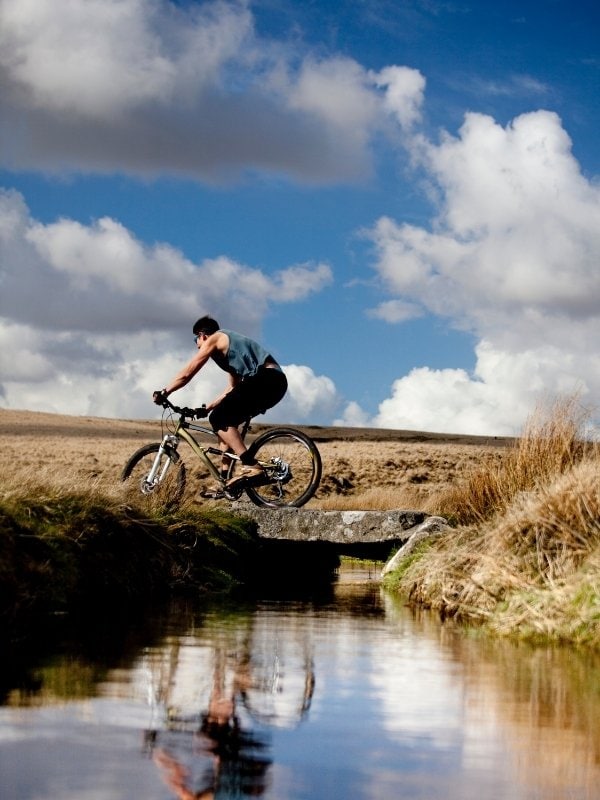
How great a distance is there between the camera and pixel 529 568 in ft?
27.7

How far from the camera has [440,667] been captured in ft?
18.5

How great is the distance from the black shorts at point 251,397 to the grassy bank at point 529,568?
2.25 meters

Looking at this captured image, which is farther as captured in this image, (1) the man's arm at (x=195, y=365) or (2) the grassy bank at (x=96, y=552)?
(1) the man's arm at (x=195, y=365)

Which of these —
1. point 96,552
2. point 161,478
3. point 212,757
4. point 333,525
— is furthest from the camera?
point 333,525

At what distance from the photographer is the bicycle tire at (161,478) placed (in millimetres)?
12055

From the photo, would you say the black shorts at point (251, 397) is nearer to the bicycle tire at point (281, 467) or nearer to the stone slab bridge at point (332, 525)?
the bicycle tire at point (281, 467)

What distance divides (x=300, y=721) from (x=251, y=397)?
7.70 meters

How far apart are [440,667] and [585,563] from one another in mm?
2556

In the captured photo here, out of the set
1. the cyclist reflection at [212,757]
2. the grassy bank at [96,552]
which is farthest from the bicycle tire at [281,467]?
the cyclist reflection at [212,757]

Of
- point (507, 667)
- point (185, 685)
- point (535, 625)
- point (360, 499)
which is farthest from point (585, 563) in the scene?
point (360, 499)

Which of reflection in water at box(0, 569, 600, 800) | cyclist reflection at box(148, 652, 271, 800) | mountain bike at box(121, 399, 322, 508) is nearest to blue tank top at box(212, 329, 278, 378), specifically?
mountain bike at box(121, 399, 322, 508)

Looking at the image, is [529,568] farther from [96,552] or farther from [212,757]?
[212,757]

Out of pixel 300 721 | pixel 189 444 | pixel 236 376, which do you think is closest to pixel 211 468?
pixel 189 444

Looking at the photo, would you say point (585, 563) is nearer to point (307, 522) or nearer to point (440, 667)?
point (440, 667)
